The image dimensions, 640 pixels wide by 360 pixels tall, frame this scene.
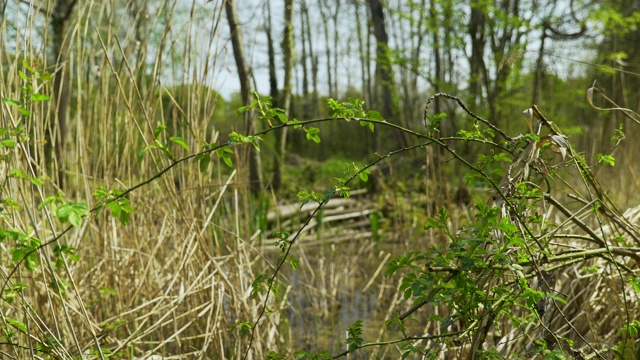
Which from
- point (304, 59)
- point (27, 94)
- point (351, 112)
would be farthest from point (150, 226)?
point (304, 59)

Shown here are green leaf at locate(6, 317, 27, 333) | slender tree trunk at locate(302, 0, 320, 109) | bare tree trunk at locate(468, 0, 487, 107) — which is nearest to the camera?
green leaf at locate(6, 317, 27, 333)

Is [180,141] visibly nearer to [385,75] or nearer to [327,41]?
[385,75]

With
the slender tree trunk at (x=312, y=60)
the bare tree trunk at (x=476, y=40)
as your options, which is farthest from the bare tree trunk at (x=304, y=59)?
the bare tree trunk at (x=476, y=40)

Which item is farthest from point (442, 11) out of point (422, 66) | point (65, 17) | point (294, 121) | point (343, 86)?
point (343, 86)

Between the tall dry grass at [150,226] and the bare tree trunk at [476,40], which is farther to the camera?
the bare tree trunk at [476,40]

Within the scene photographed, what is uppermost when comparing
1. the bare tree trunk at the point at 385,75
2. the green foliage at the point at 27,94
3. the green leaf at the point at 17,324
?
the bare tree trunk at the point at 385,75

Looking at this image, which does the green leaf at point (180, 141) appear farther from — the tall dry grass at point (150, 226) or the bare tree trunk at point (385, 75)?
the bare tree trunk at point (385, 75)

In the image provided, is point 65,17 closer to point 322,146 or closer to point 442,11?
point 442,11

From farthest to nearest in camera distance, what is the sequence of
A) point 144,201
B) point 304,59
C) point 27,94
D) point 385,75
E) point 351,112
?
point 304,59, point 385,75, point 144,201, point 27,94, point 351,112

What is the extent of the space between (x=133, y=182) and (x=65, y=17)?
15.0ft

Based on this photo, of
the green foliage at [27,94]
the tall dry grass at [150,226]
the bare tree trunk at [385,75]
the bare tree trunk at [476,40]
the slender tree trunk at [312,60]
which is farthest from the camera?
the slender tree trunk at [312,60]

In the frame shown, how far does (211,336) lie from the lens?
2.02 metres

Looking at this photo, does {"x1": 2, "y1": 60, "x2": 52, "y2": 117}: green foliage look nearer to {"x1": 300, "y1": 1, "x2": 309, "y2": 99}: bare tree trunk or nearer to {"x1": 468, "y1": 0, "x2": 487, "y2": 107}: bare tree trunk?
{"x1": 468, "y1": 0, "x2": 487, "y2": 107}: bare tree trunk

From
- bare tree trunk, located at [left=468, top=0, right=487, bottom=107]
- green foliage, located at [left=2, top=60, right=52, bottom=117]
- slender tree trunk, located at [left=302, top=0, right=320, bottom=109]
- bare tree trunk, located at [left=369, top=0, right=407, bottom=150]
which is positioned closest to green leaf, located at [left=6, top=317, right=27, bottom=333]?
green foliage, located at [left=2, top=60, right=52, bottom=117]
